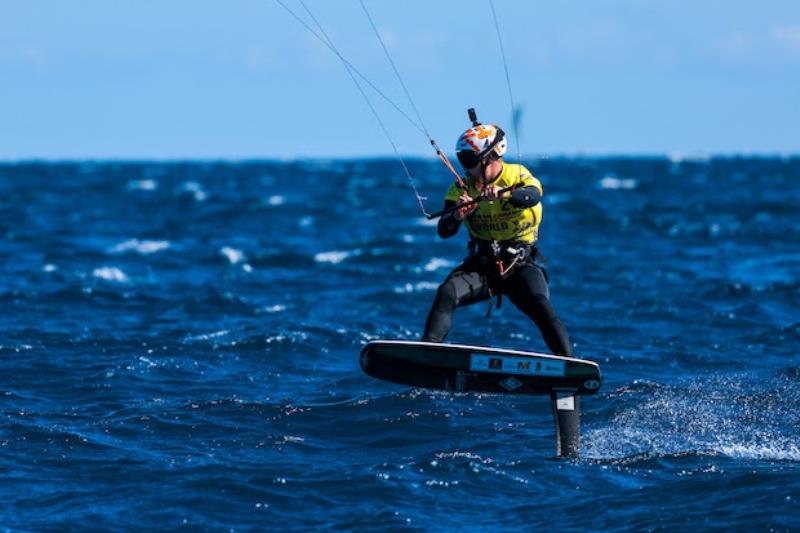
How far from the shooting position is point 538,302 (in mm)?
11727

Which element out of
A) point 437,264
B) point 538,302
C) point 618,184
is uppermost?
point 618,184

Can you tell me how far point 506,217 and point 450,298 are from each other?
0.93 meters

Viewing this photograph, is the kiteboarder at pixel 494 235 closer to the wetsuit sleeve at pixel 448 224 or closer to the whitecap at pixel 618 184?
the wetsuit sleeve at pixel 448 224

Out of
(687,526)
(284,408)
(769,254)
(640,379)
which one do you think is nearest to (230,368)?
(284,408)

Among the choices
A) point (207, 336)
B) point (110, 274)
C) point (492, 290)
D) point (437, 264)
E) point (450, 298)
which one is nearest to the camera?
point (450, 298)

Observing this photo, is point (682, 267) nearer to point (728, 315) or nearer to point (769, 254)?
point (769, 254)

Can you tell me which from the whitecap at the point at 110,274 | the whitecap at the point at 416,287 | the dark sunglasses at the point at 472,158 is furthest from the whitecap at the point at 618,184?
the dark sunglasses at the point at 472,158

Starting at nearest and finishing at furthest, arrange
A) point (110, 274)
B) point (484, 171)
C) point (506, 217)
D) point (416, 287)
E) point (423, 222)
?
point (484, 171)
point (506, 217)
point (416, 287)
point (110, 274)
point (423, 222)

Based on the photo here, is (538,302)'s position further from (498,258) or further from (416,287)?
(416,287)

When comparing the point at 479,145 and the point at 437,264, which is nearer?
the point at 479,145

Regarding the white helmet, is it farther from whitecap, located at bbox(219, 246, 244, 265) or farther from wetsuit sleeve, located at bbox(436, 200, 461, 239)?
whitecap, located at bbox(219, 246, 244, 265)

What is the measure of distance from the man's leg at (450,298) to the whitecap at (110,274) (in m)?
15.5

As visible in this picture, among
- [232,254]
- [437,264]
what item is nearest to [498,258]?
[437,264]

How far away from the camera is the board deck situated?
11.4 metres
